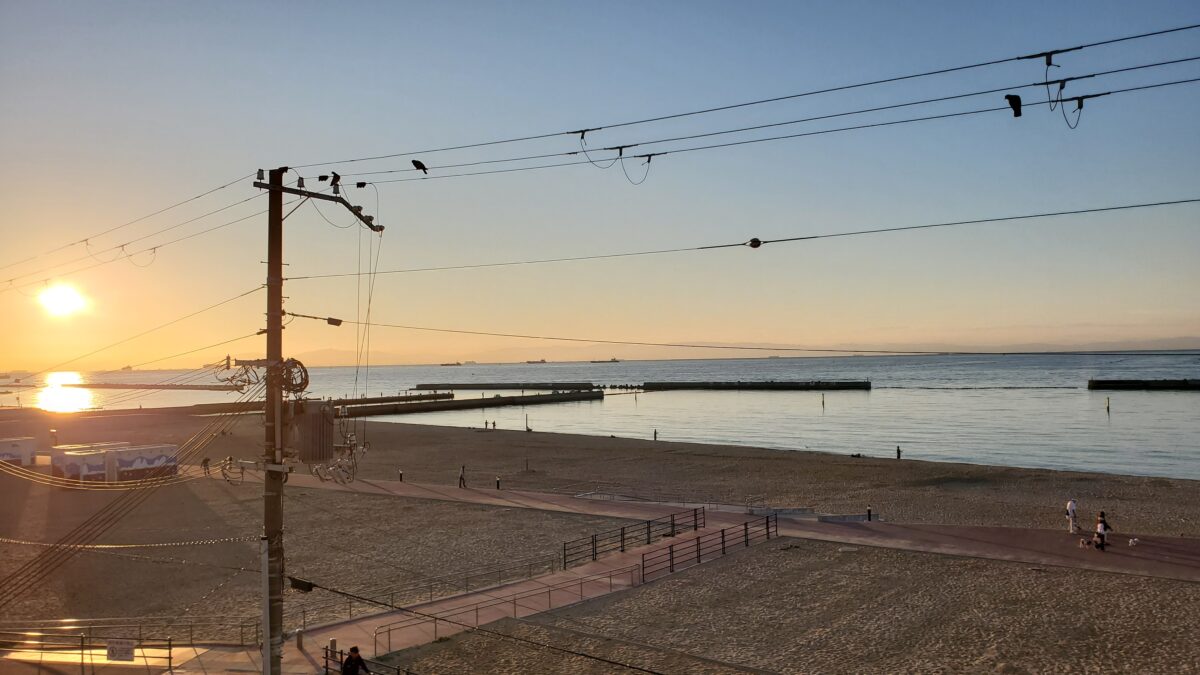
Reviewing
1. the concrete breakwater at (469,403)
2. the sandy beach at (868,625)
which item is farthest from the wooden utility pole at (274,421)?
the concrete breakwater at (469,403)

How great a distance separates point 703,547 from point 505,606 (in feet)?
29.8

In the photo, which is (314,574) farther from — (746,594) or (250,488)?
(250,488)

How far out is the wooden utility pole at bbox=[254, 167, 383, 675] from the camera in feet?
44.3

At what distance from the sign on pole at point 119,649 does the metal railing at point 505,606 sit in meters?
4.80

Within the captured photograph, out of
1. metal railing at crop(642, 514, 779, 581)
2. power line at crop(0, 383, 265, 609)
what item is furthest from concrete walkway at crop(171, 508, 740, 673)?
power line at crop(0, 383, 265, 609)

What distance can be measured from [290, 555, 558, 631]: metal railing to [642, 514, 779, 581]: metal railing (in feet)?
10.8

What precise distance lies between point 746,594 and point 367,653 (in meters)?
10.6

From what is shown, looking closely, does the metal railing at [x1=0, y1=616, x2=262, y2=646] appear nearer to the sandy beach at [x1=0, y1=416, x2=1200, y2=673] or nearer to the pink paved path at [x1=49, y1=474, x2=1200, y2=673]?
the sandy beach at [x1=0, y1=416, x2=1200, y2=673]

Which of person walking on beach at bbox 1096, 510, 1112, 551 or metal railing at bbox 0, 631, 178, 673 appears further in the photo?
person walking on beach at bbox 1096, 510, 1112, 551

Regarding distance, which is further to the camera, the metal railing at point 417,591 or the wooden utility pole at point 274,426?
the metal railing at point 417,591

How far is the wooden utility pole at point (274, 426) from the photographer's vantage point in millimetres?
13500

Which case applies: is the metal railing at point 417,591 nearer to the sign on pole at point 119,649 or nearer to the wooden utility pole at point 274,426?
the sign on pole at point 119,649

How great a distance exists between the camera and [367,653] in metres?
17.3

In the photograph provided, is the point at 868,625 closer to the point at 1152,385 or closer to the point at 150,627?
the point at 150,627
